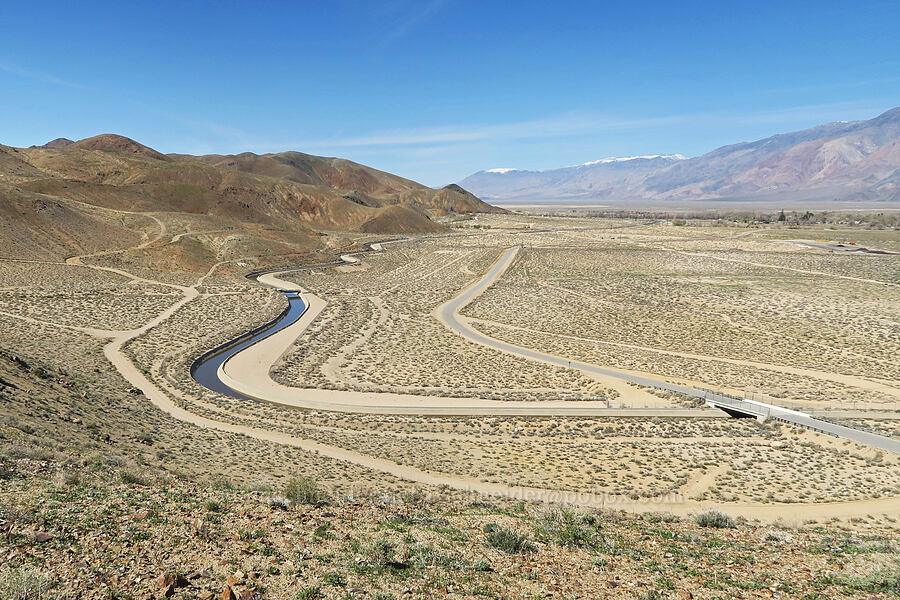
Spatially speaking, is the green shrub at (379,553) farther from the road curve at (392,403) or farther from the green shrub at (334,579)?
the road curve at (392,403)

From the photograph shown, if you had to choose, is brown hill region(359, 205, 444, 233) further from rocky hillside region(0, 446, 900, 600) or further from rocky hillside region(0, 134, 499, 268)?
rocky hillside region(0, 446, 900, 600)

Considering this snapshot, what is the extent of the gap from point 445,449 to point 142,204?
97.4 m

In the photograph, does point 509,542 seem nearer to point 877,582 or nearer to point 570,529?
point 570,529

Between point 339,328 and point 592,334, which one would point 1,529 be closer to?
point 339,328

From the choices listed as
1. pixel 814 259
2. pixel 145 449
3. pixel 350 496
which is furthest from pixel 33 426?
pixel 814 259

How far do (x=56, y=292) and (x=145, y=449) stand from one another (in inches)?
1604

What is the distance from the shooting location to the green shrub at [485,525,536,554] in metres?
10.9

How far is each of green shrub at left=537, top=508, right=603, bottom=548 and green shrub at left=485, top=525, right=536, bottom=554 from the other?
72 cm

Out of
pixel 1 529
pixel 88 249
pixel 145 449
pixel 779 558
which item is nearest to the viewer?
pixel 1 529

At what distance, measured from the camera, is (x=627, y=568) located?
34.3ft

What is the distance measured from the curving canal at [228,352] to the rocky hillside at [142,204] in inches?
1491

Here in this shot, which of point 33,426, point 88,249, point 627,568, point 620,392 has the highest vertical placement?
point 88,249

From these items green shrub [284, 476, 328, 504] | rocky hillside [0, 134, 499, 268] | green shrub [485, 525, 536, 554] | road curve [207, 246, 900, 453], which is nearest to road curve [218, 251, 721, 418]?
road curve [207, 246, 900, 453]

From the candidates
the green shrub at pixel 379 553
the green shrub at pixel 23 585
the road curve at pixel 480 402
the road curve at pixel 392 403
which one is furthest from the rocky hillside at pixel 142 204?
the green shrub at pixel 379 553
